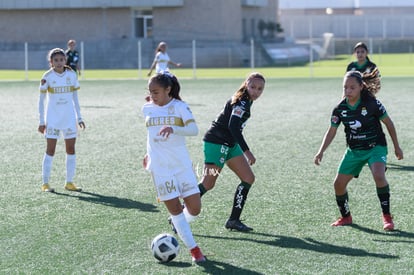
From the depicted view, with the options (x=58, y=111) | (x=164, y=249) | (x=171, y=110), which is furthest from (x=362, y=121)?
(x=58, y=111)

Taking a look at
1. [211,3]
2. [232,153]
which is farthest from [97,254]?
[211,3]

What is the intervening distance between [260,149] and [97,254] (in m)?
6.79

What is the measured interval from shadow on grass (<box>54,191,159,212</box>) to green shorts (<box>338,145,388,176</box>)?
214 centimetres

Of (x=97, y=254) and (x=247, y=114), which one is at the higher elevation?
(x=247, y=114)

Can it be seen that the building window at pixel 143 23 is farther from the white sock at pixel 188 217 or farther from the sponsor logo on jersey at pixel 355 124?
the white sock at pixel 188 217

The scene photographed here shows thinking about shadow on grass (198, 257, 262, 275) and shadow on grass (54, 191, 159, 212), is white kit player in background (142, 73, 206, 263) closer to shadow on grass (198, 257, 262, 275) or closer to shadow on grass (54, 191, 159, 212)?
shadow on grass (198, 257, 262, 275)

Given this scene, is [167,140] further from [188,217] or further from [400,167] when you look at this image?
[400,167]

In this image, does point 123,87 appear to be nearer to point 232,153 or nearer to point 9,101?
point 9,101

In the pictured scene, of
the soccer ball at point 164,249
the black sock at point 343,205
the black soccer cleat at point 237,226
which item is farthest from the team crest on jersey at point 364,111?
the soccer ball at point 164,249

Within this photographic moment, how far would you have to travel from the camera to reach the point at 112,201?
9305 millimetres

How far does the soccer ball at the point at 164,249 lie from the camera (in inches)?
257

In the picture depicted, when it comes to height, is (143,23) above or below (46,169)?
above

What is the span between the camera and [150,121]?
646 cm

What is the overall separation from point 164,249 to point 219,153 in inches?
59.7
